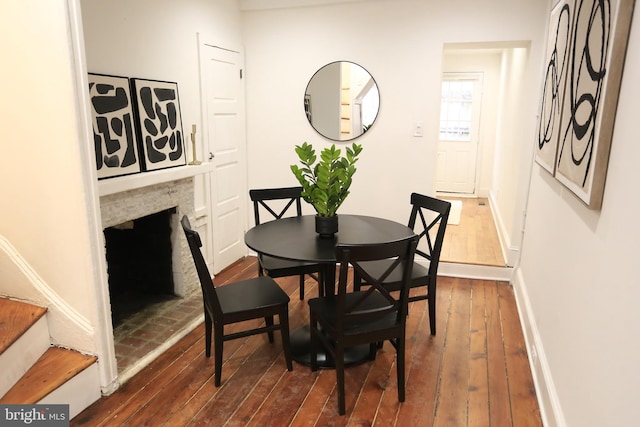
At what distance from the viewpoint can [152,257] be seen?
A: 3.68 meters

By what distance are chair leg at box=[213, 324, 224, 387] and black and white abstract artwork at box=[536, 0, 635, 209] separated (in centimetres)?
Answer: 186

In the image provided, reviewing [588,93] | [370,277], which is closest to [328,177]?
[370,277]

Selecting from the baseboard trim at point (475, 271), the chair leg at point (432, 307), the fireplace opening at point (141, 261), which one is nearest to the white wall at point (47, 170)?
the fireplace opening at point (141, 261)

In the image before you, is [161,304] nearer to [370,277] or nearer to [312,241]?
[312,241]

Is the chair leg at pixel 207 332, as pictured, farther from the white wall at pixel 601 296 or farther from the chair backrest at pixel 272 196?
the white wall at pixel 601 296

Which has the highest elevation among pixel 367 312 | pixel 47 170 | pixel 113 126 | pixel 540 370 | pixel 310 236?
pixel 113 126

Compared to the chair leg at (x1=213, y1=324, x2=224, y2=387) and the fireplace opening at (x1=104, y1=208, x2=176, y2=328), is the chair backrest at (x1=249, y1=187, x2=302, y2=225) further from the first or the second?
the chair leg at (x1=213, y1=324, x2=224, y2=387)

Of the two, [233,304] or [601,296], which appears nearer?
[601,296]

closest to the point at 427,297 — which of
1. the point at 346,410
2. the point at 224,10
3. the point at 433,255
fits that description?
the point at 433,255

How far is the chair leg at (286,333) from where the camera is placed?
8.48 ft

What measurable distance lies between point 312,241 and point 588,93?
157 centimetres

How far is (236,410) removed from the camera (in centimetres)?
232

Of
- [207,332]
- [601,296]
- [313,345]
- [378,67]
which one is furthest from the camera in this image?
[378,67]

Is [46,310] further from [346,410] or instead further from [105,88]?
[346,410]
